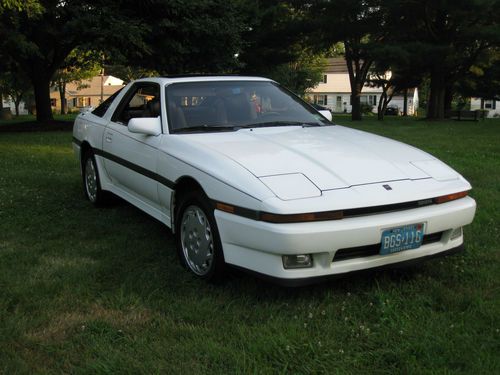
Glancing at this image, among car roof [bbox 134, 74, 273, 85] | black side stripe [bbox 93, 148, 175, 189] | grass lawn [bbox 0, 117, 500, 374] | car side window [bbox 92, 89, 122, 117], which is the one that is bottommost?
grass lawn [bbox 0, 117, 500, 374]

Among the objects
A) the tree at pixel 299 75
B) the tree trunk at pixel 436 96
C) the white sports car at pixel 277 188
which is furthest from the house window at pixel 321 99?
the white sports car at pixel 277 188

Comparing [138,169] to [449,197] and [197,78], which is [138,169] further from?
[449,197]

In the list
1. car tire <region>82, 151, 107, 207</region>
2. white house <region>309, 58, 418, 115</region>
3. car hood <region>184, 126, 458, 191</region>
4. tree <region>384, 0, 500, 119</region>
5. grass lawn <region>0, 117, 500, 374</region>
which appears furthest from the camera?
white house <region>309, 58, 418, 115</region>

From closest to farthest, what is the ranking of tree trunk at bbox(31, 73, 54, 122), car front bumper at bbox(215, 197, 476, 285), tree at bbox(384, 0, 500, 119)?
car front bumper at bbox(215, 197, 476, 285), tree trunk at bbox(31, 73, 54, 122), tree at bbox(384, 0, 500, 119)

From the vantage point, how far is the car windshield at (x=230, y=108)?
4230 mm

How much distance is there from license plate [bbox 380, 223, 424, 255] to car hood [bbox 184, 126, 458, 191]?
0.32 meters

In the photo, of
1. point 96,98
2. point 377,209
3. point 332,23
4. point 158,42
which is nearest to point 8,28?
point 158,42

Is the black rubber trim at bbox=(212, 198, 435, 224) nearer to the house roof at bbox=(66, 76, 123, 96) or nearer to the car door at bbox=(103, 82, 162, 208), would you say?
the car door at bbox=(103, 82, 162, 208)

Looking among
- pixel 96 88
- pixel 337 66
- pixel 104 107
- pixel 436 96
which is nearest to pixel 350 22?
pixel 436 96

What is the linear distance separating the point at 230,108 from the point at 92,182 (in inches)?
84.3

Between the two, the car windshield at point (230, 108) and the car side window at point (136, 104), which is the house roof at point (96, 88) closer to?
the car side window at point (136, 104)

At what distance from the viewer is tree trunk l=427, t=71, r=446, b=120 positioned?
26.6 metres

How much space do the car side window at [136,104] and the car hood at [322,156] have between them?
1.19 metres

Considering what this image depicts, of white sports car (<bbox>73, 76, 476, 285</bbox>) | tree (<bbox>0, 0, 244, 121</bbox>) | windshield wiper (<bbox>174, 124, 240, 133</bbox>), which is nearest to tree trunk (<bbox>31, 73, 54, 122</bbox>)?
tree (<bbox>0, 0, 244, 121</bbox>)
